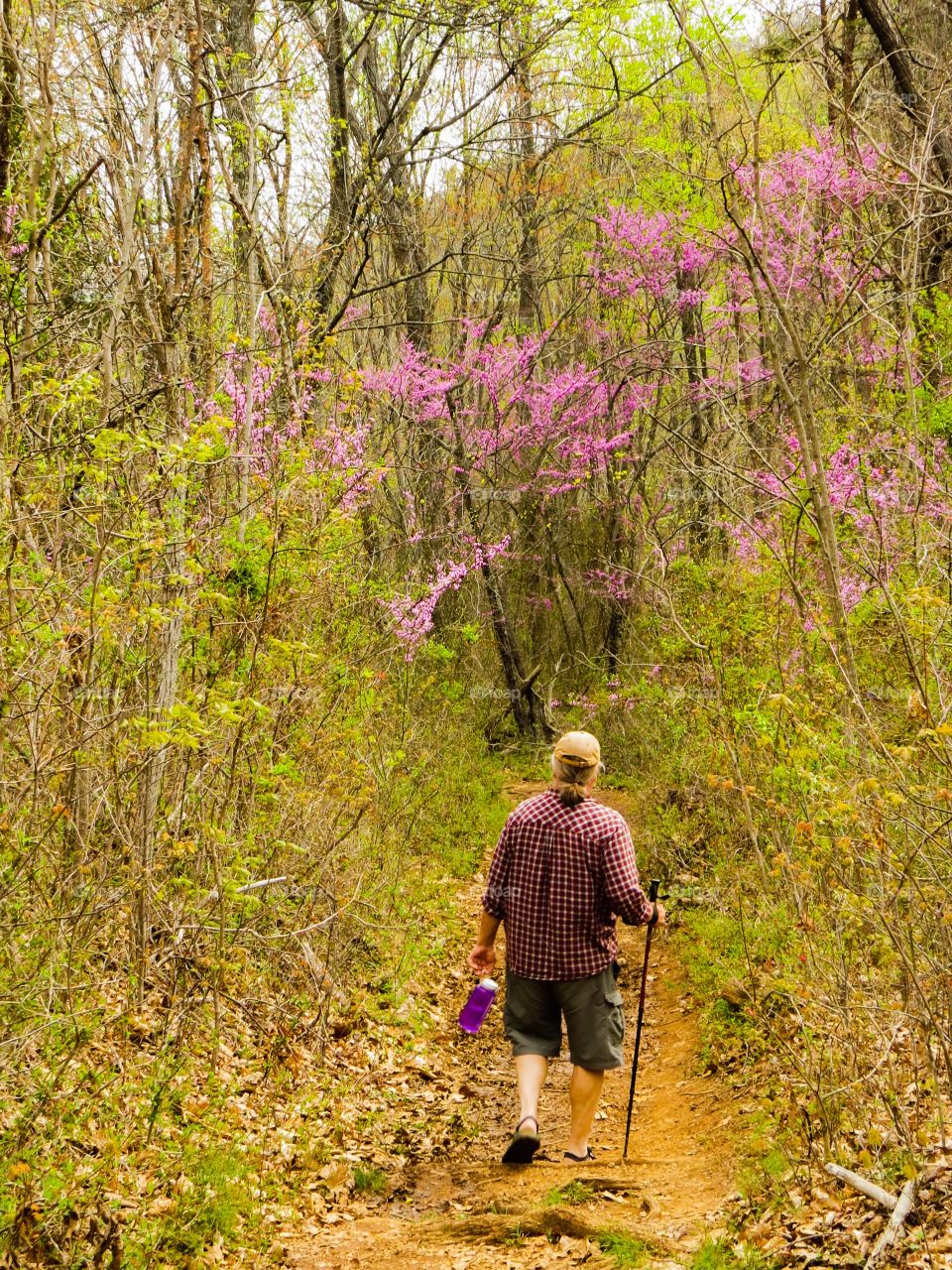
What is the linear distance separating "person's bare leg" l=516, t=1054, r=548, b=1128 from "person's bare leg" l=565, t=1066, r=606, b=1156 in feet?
0.54

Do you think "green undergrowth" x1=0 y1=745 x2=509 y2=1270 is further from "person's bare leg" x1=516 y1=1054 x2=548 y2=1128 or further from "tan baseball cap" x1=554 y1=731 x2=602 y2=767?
"tan baseball cap" x1=554 y1=731 x2=602 y2=767

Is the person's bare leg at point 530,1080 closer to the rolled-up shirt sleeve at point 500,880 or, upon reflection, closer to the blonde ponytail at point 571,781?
the rolled-up shirt sleeve at point 500,880

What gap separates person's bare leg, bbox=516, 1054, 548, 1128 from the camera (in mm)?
4844

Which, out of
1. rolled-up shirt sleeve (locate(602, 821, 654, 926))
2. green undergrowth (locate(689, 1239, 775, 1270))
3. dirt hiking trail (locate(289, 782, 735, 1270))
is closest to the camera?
green undergrowth (locate(689, 1239, 775, 1270))

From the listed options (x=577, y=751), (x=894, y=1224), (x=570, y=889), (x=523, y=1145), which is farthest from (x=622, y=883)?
(x=894, y=1224)

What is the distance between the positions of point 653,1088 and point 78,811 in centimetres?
375

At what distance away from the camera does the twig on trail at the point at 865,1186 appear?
3432mm

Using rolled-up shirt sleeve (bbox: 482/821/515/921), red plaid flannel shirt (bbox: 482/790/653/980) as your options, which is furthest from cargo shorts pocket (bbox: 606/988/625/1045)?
rolled-up shirt sleeve (bbox: 482/821/515/921)

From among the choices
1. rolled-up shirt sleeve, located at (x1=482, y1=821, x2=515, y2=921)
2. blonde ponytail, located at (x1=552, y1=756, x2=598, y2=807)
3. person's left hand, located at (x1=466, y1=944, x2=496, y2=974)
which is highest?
blonde ponytail, located at (x1=552, y1=756, x2=598, y2=807)

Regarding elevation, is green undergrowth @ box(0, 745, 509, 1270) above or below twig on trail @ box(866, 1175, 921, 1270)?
below

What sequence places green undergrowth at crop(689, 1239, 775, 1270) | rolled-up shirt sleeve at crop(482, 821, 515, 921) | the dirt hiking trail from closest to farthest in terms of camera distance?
green undergrowth at crop(689, 1239, 775, 1270) < the dirt hiking trail < rolled-up shirt sleeve at crop(482, 821, 515, 921)

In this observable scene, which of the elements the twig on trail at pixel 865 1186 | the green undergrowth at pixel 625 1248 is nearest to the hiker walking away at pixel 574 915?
the green undergrowth at pixel 625 1248

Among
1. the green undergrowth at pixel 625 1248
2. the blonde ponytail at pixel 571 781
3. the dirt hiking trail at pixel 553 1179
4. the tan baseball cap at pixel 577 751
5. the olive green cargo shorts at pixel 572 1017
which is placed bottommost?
the dirt hiking trail at pixel 553 1179

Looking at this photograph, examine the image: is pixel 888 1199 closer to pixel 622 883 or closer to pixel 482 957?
pixel 622 883
